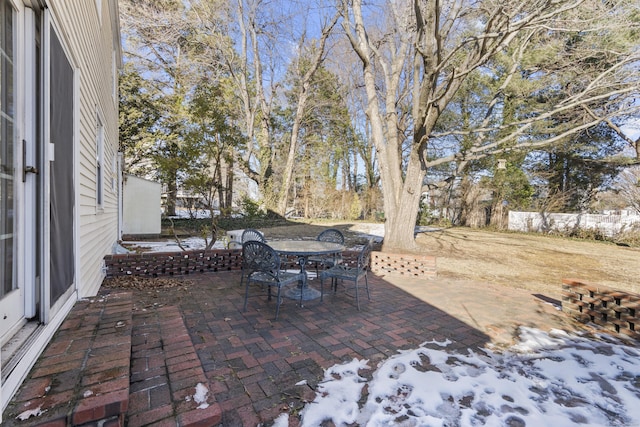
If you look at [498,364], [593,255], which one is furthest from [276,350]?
[593,255]

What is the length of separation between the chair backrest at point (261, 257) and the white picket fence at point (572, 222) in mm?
13496

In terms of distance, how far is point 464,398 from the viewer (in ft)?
6.61

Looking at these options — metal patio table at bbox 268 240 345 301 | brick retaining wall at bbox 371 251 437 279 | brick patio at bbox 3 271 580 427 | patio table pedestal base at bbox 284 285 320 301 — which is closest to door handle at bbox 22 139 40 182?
brick patio at bbox 3 271 580 427

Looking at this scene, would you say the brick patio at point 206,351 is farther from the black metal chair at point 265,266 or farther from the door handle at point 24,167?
the door handle at point 24,167

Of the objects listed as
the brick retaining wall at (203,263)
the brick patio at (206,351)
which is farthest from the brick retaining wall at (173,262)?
the brick patio at (206,351)

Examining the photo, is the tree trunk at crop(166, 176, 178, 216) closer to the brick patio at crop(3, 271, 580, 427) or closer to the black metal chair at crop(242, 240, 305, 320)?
the brick patio at crop(3, 271, 580, 427)

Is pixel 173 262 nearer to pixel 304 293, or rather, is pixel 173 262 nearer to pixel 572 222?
pixel 304 293

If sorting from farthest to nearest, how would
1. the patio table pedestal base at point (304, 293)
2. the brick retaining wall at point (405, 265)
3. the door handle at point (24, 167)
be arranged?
1. the brick retaining wall at point (405, 265)
2. the patio table pedestal base at point (304, 293)
3. the door handle at point (24, 167)

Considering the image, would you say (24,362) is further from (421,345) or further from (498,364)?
(498,364)

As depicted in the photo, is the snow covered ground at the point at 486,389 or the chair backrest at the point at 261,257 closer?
the snow covered ground at the point at 486,389

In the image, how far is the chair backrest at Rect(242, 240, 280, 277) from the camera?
3.34 metres

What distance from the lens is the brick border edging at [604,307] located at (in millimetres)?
3207

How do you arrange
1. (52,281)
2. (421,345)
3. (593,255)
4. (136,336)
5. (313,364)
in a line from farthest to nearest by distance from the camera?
(593,255) < (421,345) < (313,364) < (136,336) < (52,281)

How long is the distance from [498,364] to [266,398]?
1830mm
